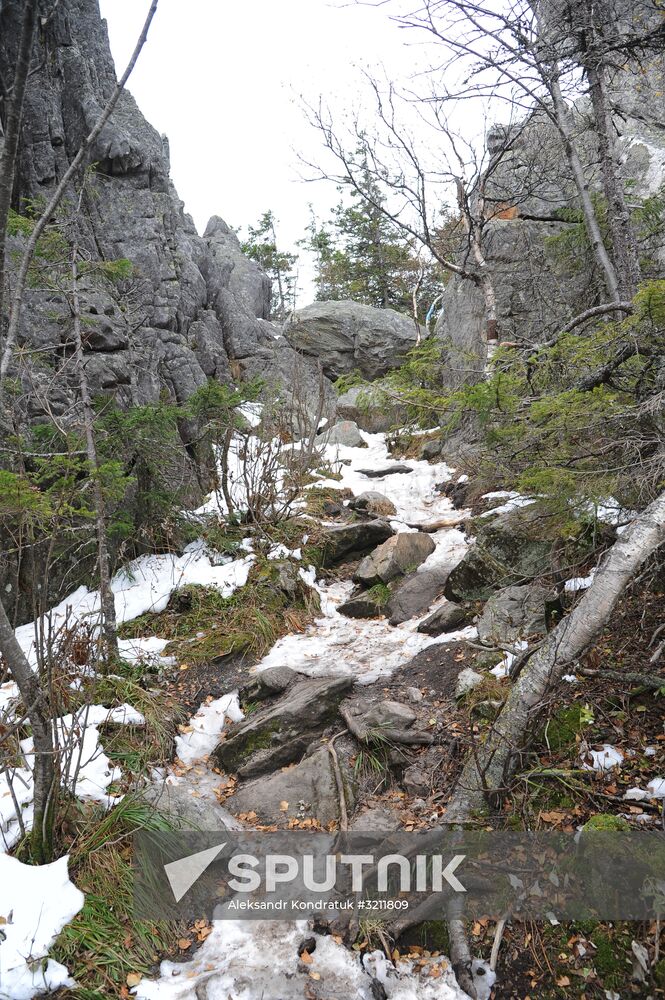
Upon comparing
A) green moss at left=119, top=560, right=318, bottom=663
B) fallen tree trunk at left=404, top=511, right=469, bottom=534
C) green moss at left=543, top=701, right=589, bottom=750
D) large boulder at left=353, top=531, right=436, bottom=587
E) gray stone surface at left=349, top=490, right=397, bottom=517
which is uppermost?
gray stone surface at left=349, top=490, right=397, bottom=517

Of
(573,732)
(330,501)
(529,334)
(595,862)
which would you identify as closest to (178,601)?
(330,501)

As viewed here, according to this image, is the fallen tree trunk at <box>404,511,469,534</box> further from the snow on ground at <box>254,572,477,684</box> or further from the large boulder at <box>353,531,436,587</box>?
the snow on ground at <box>254,572,477,684</box>

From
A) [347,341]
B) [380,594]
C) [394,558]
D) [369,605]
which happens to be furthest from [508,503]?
[347,341]

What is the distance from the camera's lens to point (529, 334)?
10594mm

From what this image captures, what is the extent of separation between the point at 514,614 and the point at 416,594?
1.73 meters

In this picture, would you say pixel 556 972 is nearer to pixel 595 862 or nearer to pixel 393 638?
pixel 595 862

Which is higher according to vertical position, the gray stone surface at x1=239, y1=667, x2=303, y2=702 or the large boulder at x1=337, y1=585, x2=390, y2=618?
the large boulder at x1=337, y1=585, x2=390, y2=618

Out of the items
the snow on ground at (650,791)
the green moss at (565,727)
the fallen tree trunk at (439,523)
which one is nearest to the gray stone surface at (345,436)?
the fallen tree trunk at (439,523)

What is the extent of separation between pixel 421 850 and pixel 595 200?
A: 9.04 meters

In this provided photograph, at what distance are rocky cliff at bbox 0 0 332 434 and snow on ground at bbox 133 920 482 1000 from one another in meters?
6.73

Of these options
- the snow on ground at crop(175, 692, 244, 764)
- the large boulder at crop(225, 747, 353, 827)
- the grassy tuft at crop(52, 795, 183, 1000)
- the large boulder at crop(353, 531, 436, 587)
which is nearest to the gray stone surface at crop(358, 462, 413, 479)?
the large boulder at crop(353, 531, 436, 587)

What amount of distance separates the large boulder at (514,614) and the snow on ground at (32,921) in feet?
12.0

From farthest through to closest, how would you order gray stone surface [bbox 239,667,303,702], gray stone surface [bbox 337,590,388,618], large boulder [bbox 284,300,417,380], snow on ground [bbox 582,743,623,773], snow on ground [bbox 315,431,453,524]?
large boulder [bbox 284,300,417,380], snow on ground [bbox 315,431,453,524], gray stone surface [bbox 337,590,388,618], gray stone surface [bbox 239,667,303,702], snow on ground [bbox 582,743,623,773]

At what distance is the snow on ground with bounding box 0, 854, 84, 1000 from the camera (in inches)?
96.4
